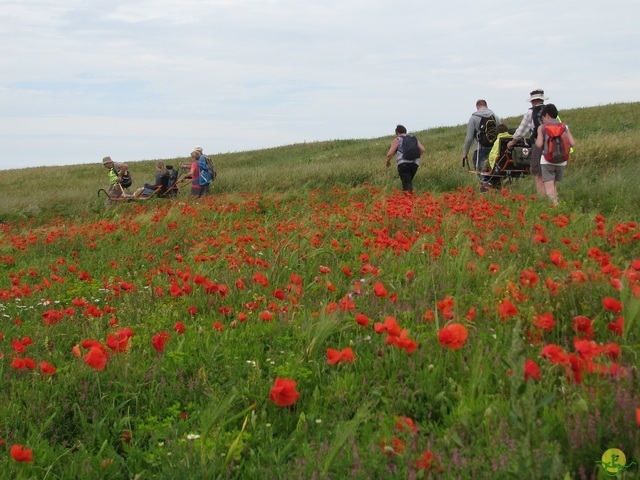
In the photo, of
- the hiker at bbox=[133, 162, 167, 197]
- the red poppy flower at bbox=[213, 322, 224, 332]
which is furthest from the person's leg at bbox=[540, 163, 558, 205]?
the hiker at bbox=[133, 162, 167, 197]

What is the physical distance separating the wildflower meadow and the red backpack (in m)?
4.03

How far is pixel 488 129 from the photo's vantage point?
12.7 meters

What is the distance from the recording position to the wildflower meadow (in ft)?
7.72

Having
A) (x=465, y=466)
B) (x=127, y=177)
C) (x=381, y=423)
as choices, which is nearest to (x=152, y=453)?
(x=381, y=423)

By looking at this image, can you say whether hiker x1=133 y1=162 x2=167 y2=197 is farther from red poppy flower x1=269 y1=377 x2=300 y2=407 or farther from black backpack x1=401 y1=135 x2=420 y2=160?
red poppy flower x1=269 y1=377 x2=300 y2=407

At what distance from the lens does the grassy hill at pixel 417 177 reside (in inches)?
412

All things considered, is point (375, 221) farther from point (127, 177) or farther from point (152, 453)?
point (127, 177)

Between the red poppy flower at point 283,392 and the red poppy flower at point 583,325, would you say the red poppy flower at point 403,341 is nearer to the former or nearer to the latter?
the red poppy flower at point 283,392

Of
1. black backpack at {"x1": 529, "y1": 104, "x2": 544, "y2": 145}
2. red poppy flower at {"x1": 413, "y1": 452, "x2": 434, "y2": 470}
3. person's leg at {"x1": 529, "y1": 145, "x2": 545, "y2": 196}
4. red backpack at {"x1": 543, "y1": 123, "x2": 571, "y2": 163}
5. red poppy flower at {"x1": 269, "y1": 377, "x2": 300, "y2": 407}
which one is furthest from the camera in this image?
black backpack at {"x1": 529, "y1": 104, "x2": 544, "y2": 145}

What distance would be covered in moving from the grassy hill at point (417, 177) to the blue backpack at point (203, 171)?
144 centimetres

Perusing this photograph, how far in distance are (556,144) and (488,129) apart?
3.36 meters

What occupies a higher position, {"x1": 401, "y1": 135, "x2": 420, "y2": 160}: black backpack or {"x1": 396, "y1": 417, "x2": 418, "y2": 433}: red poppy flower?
{"x1": 401, "y1": 135, "x2": 420, "y2": 160}: black backpack

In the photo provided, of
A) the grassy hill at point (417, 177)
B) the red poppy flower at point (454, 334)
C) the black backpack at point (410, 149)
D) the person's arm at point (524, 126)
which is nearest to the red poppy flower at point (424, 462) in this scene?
the red poppy flower at point (454, 334)

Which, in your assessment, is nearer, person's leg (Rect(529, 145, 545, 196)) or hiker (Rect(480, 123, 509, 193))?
person's leg (Rect(529, 145, 545, 196))
